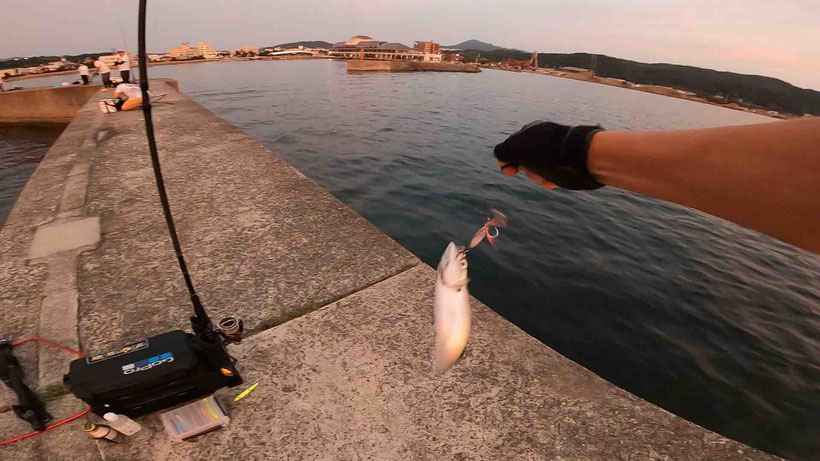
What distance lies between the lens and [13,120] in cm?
1681

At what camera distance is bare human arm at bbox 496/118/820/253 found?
0.92m

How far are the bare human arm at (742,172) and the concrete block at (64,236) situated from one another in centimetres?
438

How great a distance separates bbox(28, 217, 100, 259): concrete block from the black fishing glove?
3893 mm

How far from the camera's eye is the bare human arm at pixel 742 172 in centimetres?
92

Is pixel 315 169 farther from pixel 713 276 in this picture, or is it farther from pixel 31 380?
pixel 713 276

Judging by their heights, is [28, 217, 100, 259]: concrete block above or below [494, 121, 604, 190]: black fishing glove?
below

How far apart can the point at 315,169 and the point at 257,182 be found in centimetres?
526

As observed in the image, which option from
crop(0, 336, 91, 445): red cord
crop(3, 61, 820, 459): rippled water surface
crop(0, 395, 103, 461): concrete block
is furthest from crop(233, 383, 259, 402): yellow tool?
crop(3, 61, 820, 459): rippled water surface

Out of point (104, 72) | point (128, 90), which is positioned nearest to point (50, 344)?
point (128, 90)

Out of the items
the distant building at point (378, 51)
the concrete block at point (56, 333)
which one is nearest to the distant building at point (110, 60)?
the concrete block at point (56, 333)

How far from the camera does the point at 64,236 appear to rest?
3.49 metres

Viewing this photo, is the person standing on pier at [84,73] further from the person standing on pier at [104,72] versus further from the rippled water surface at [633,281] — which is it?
the rippled water surface at [633,281]

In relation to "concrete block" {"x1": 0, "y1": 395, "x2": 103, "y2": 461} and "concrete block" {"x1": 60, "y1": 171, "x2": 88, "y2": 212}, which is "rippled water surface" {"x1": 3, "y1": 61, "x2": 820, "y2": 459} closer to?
"concrete block" {"x1": 0, "y1": 395, "x2": 103, "y2": 461}

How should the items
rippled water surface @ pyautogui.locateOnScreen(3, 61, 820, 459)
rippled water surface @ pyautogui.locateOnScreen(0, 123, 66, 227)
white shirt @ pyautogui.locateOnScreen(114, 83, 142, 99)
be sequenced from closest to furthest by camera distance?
rippled water surface @ pyautogui.locateOnScreen(3, 61, 820, 459), rippled water surface @ pyautogui.locateOnScreen(0, 123, 66, 227), white shirt @ pyautogui.locateOnScreen(114, 83, 142, 99)
